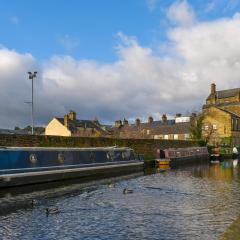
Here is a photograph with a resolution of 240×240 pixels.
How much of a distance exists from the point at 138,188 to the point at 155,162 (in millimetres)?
17951

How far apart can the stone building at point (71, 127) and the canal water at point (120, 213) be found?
149 feet

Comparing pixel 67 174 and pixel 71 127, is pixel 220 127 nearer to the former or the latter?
pixel 71 127

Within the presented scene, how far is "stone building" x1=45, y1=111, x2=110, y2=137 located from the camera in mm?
66569

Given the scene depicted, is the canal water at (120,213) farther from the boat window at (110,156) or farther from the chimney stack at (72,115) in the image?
the chimney stack at (72,115)

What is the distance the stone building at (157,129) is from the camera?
7225 cm

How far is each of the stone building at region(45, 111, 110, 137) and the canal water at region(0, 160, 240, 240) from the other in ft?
149

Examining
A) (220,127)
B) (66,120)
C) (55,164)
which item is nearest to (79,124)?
(66,120)

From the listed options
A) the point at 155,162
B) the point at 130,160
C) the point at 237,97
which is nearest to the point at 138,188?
the point at 130,160

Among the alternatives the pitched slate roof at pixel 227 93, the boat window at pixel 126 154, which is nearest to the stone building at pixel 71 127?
the pitched slate roof at pixel 227 93

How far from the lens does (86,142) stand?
1329 inches

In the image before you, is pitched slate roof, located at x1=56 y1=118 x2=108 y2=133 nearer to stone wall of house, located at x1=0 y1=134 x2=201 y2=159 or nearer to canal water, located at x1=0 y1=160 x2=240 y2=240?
stone wall of house, located at x1=0 y1=134 x2=201 y2=159

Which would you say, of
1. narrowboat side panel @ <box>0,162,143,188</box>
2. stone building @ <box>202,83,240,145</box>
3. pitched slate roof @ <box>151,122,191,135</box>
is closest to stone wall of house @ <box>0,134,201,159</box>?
narrowboat side panel @ <box>0,162,143,188</box>

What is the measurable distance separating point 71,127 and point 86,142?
1363 inches

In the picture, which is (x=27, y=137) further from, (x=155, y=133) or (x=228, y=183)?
(x=155, y=133)
